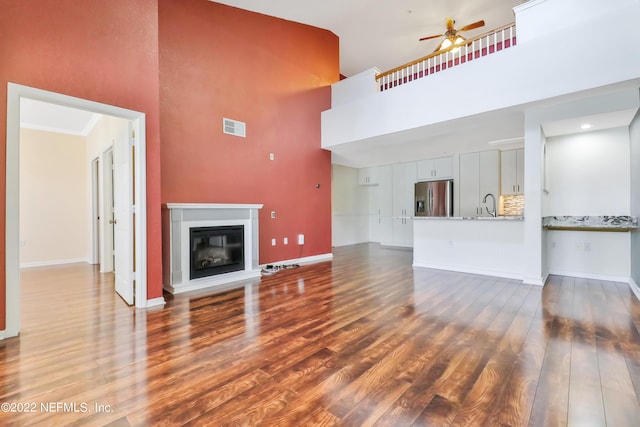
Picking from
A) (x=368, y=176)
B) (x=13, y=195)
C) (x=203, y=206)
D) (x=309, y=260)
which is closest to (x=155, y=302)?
(x=203, y=206)

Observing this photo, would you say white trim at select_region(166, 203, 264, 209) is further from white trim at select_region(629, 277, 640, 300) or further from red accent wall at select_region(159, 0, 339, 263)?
white trim at select_region(629, 277, 640, 300)

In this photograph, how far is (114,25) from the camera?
291cm

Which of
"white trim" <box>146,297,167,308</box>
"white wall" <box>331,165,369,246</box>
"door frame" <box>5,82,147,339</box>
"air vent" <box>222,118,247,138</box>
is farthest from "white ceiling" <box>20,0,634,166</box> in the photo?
"white trim" <box>146,297,167,308</box>

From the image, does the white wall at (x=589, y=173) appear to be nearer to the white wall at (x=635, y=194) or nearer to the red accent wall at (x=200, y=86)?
the white wall at (x=635, y=194)

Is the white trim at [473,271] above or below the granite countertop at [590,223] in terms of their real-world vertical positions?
below

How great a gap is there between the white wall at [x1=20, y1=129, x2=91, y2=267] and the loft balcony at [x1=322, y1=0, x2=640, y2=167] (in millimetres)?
5506

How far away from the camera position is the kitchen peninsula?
14.1ft

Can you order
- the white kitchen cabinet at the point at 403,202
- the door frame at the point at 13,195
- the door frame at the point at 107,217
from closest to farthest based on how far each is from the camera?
1. the door frame at the point at 13,195
2. the door frame at the point at 107,217
3. the white kitchen cabinet at the point at 403,202

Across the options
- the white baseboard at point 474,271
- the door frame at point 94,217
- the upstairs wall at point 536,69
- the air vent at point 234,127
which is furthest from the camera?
the door frame at point 94,217

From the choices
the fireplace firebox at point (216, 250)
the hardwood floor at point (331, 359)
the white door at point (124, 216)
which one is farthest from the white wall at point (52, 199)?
the fireplace firebox at point (216, 250)

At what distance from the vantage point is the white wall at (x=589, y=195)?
414 centimetres

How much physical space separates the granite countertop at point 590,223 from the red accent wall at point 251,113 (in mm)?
4062

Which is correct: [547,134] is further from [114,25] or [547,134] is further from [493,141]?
[114,25]

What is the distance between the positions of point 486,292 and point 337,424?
2.99m
